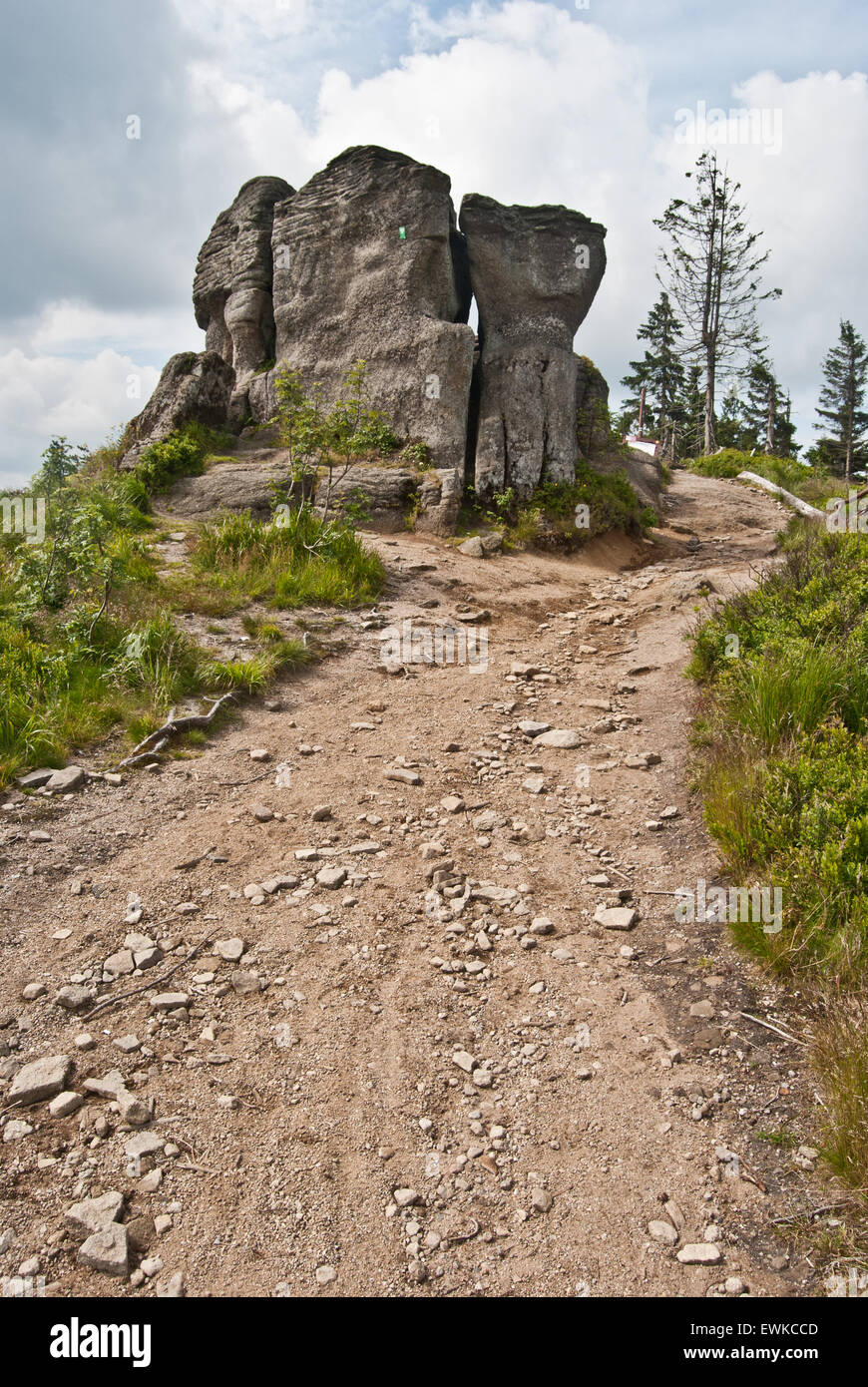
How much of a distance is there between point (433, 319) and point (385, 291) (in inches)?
46.7

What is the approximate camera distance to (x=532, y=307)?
603 inches

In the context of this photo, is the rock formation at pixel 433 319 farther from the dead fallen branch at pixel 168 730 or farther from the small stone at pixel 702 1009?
the small stone at pixel 702 1009

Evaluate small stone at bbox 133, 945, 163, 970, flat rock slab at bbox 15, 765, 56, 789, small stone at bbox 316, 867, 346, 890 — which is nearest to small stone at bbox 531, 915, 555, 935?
small stone at bbox 316, 867, 346, 890

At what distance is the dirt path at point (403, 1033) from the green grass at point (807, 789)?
215 mm

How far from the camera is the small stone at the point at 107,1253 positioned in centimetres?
274

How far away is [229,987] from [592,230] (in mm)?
15867

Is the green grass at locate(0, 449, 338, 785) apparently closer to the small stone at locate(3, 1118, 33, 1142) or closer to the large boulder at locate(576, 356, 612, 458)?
the small stone at locate(3, 1118, 33, 1142)

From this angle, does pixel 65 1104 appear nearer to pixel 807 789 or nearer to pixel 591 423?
pixel 807 789

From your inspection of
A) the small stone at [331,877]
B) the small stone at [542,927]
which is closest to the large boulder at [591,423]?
the small stone at [331,877]

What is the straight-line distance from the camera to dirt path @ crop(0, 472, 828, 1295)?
2.85 meters

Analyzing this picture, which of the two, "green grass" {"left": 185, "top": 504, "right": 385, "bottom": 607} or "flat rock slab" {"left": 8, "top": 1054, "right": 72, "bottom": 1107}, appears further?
"green grass" {"left": 185, "top": 504, "right": 385, "bottom": 607}

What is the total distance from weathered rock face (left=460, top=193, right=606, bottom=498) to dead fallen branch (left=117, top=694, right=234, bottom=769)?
366 inches

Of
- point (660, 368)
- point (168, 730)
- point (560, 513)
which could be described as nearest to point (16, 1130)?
point (168, 730)

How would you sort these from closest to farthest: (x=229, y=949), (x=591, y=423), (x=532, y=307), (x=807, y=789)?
(x=229, y=949)
(x=807, y=789)
(x=532, y=307)
(x=591, y=423)
